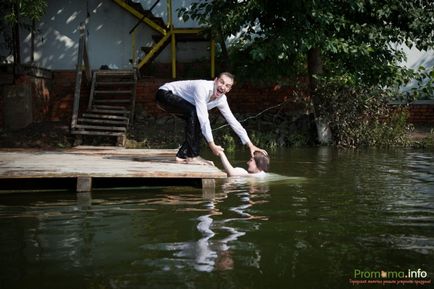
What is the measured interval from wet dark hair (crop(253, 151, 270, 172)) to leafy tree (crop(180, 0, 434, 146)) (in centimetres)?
379

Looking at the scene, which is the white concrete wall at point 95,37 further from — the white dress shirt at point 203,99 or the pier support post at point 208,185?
the pier support post at point 208,185

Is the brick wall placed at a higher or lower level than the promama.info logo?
higher

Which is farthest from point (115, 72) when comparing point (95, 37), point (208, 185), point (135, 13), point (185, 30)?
point (208, 185)

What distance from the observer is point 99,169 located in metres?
5.48

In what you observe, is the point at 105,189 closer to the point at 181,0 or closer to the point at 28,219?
the point at 28,219

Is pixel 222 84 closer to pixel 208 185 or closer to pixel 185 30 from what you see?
pixel 208 185

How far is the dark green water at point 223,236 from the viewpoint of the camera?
8.52ft

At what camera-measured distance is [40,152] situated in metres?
7.25

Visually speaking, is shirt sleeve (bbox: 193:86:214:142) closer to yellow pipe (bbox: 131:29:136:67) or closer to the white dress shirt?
the white dress shirt

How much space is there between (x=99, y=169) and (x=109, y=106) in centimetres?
675

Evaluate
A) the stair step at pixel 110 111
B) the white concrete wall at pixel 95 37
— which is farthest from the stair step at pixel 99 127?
the white concrete wall at pixel 95 37

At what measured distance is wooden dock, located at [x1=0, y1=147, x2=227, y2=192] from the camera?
5188 millimetres

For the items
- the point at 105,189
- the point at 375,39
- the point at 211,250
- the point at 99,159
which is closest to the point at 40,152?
the point at 99,159

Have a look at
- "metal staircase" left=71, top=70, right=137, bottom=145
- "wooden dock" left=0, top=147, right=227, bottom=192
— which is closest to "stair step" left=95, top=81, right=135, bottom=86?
"metal staircase" left=71, top=70, right=137, bottom=145
